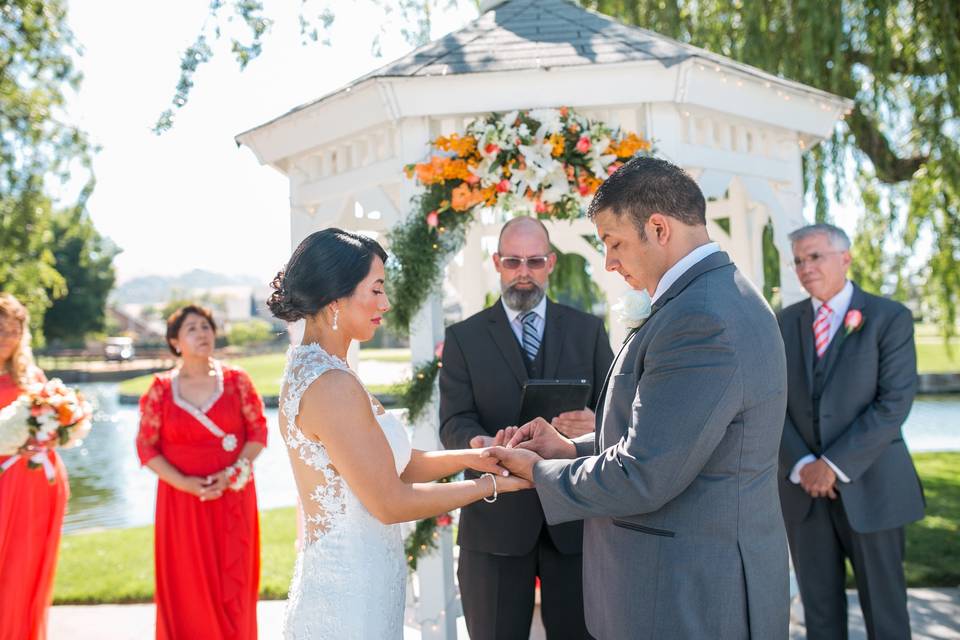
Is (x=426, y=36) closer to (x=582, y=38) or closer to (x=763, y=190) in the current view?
(x=582, y=38)

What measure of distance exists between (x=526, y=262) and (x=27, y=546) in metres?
3.56

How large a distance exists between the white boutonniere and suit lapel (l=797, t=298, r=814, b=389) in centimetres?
201

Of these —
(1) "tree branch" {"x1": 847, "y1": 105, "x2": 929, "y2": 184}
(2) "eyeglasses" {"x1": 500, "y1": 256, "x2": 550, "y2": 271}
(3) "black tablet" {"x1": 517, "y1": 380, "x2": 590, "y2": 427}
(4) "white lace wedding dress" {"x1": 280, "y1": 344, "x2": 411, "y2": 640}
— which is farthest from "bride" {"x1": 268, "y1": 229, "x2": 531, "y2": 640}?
(1) "tree branch" {"x1": 847, "y1": 105, "x2": 929, "y2": 184}

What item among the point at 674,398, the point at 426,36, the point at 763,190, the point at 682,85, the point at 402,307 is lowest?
the point at 674,398

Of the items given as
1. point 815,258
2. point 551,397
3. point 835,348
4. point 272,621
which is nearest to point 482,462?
point 551,397

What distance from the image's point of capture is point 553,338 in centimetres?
421

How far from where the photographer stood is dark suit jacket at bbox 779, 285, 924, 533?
4.29m

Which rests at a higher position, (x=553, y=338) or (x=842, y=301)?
(x=842, y=301)

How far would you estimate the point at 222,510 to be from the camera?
17.3 feet

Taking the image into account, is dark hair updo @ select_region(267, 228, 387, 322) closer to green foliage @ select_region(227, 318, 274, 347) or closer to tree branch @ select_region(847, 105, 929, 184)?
tree branch @ select_region(847, 105, 929, 184)

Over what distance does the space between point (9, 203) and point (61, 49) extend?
91.4 inches

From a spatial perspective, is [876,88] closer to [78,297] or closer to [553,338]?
[553,338]

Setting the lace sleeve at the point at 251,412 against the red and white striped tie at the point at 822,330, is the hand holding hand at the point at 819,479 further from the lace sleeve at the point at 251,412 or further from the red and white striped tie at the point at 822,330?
the lace sleeve at the point at 251,412

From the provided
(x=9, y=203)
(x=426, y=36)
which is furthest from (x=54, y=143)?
(x=426, y=36)
